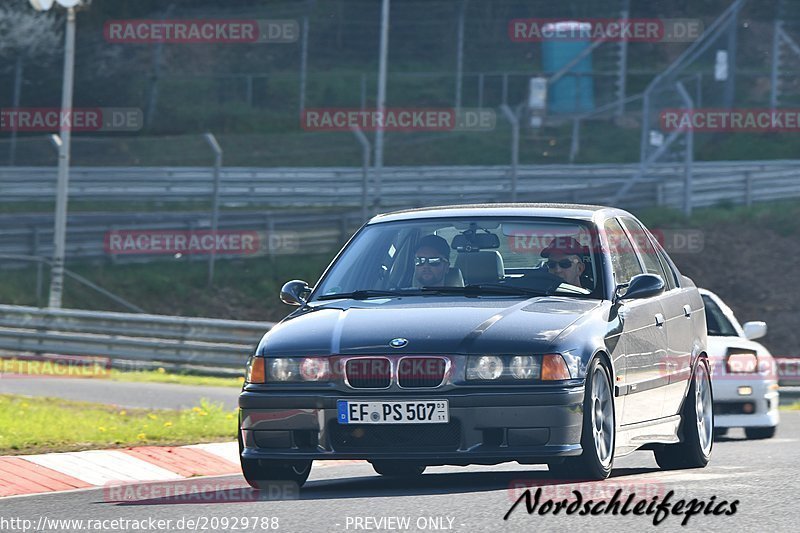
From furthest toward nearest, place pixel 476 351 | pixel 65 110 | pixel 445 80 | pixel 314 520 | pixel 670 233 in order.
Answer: pixel 445 80
pixel 670 233
pixel 65 110
pixel 476 351
pixel 314 520

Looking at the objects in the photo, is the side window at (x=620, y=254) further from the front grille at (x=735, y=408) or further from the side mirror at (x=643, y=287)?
the front grille at (x=735, y=408)

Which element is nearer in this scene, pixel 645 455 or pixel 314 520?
pixel 314 520

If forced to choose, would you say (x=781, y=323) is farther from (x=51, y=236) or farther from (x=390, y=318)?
(x=390, y=318)

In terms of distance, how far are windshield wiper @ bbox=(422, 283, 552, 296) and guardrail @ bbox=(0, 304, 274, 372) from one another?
1315 centimetres

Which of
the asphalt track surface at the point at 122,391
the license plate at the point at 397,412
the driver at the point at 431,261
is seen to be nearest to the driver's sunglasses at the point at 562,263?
the driver at the point at 431,261

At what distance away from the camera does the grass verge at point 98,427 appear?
34.7 feet

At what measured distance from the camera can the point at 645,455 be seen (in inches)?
453

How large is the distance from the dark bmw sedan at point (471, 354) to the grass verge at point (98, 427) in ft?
6.92

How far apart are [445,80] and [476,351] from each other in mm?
39203

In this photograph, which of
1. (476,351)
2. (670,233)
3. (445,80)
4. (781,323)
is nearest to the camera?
(476,351)

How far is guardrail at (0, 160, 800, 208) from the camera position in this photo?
33844 millimetres

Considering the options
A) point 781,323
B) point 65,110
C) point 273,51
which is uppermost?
point 273,51

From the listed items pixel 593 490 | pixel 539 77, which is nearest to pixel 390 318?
pixel 593 490

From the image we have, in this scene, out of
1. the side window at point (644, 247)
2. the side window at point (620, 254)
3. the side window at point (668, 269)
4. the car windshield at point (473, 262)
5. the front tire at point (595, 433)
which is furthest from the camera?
the side window at point (668, 269)
